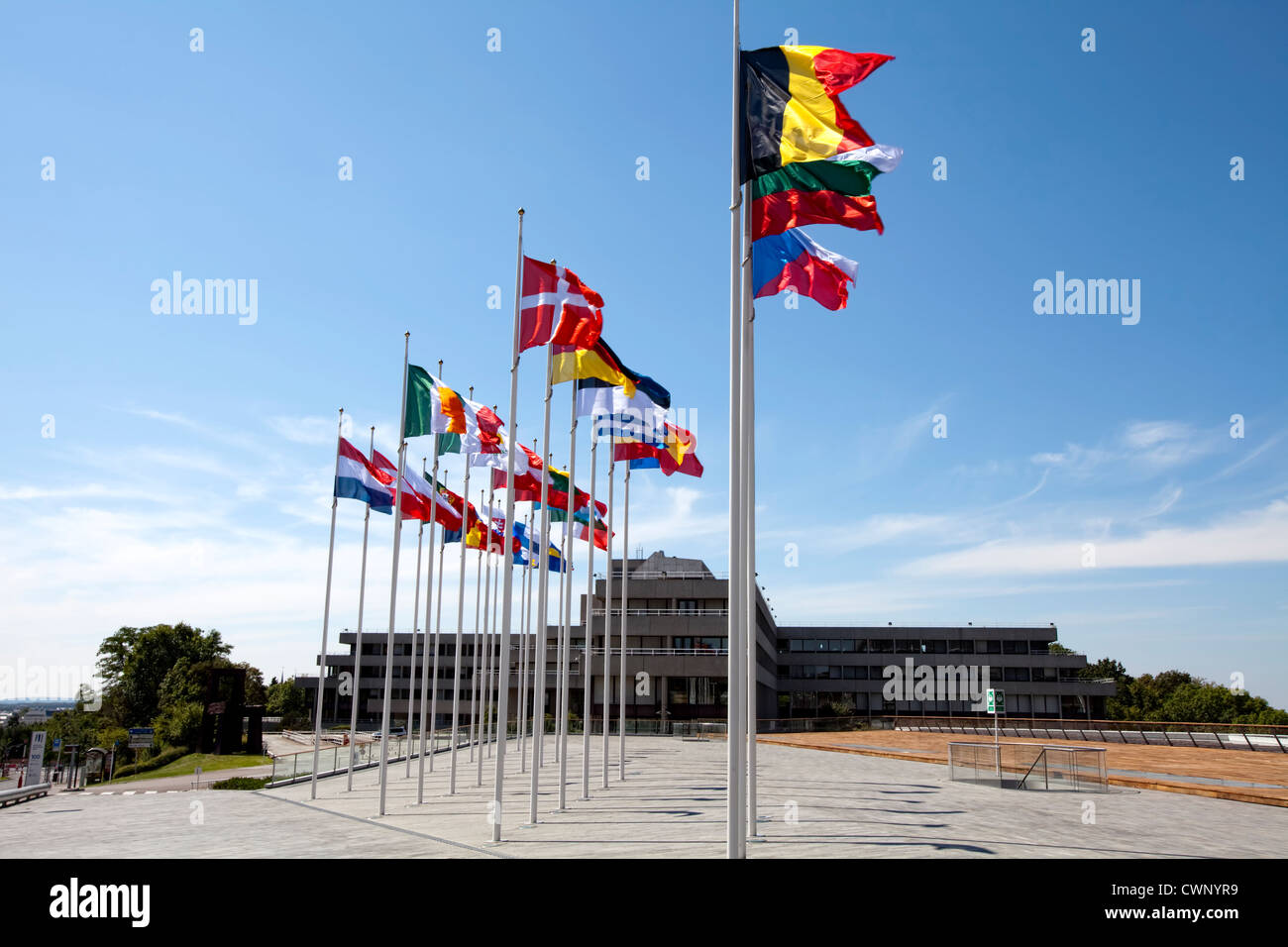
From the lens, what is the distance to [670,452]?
25547 mm

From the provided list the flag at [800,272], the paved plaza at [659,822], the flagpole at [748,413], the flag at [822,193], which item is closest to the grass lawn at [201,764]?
the paved plaza at [659,822]

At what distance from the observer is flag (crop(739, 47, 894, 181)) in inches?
574

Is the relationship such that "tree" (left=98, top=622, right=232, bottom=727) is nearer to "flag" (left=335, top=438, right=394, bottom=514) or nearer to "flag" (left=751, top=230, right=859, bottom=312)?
"flag" (left=335, top=438, right=394, bottom=514)

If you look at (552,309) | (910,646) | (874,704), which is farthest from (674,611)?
(552,309)

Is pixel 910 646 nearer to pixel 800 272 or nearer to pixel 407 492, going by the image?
pixel 407 492

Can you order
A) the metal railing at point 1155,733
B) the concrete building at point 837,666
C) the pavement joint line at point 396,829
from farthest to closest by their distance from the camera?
the concrete building at point 837,666, the metal railing at point 1155,733, the pavement joint line at point 396,829

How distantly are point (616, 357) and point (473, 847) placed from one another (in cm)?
1153

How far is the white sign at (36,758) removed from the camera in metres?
32.9

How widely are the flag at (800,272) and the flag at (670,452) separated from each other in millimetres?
8123

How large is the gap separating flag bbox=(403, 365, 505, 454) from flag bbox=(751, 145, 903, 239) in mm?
11068

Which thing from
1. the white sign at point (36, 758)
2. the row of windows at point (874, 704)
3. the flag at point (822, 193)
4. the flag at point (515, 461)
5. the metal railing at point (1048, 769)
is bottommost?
the row of windows at point (874, 704)

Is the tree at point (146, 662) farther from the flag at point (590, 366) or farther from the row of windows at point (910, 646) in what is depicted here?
the flag at point (590, 366)

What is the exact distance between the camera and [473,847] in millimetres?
17125
